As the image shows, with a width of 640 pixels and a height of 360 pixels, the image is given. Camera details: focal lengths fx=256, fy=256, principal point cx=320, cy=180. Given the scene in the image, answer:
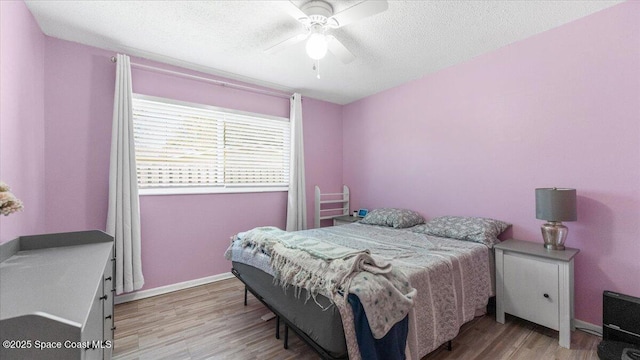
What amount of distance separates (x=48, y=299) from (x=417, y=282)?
178 centimetres

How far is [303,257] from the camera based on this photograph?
1695 millimetres

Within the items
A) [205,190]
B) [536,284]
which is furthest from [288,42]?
[536,284]

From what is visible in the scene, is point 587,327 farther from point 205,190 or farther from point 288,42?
point 205,190

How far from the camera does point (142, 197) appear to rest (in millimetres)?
2783

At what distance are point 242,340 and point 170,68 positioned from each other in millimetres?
2925

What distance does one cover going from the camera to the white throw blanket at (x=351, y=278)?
1.31 meters

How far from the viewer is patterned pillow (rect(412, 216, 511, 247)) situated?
95.6 inches

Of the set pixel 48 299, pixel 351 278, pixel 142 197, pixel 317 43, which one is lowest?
pixel 351 278

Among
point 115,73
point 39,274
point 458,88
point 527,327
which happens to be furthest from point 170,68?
point 527,327

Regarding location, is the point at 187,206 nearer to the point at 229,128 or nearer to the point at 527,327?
the point at 229,128

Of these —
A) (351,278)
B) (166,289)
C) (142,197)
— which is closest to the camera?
(351,278)

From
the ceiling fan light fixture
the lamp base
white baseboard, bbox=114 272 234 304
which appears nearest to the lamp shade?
the lamp base

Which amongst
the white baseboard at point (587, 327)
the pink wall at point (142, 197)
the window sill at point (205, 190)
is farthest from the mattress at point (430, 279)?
the window sill at point (205, 190)

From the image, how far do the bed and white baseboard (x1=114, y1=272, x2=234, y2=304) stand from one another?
2.99 feet
